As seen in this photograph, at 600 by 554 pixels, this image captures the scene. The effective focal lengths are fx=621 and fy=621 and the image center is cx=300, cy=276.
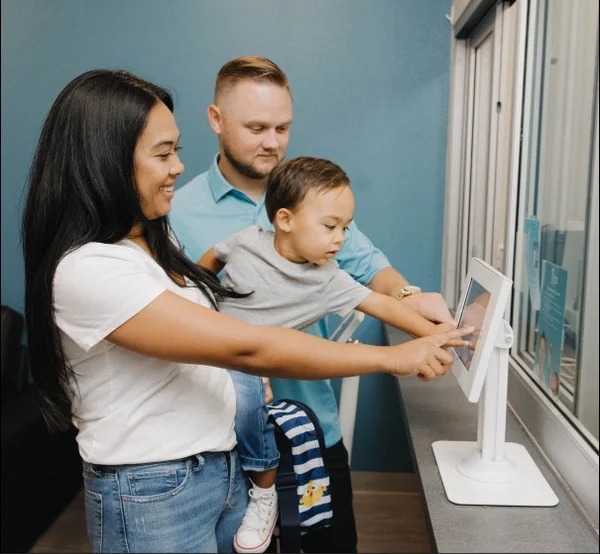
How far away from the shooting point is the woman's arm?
2.13 ft

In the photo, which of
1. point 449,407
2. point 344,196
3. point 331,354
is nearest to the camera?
point 331,354

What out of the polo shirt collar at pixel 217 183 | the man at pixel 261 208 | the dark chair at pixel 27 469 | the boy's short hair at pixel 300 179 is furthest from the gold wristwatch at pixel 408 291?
the dark chair at pixel 27 469

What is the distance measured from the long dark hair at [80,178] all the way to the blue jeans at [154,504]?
0.60 feet

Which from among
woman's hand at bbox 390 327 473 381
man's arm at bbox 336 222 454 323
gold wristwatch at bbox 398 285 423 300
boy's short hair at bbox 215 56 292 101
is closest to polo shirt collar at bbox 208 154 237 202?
boy's short hair at bbox 215 56 292 101

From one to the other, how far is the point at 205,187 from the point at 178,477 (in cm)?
49

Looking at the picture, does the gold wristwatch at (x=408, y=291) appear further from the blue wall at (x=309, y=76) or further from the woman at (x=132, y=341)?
the woman at (x=132, y=341)

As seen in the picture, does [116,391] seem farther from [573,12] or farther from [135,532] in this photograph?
[573,12]

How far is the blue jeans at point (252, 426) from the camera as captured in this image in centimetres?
86

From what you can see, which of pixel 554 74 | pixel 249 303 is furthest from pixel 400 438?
pixel 554 74

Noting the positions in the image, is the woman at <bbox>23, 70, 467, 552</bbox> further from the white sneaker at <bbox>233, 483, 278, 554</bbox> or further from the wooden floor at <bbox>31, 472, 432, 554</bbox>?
the wooden floor at <bbox>31, 472, 432, 554</bbox>

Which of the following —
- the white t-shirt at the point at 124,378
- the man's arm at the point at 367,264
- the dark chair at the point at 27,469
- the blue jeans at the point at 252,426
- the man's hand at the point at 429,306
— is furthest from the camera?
the dark chair at the point at 27,469

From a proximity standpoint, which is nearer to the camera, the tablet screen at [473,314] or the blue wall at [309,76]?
the tablet screen at [473,314]

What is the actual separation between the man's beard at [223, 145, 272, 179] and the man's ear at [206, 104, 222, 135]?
4 cm

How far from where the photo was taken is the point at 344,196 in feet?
2.92
